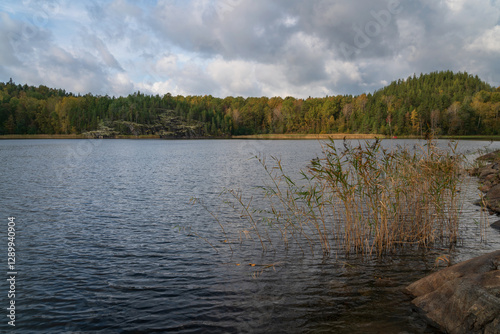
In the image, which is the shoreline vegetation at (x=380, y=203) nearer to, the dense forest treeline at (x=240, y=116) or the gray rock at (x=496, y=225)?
the gray rock at (x=496, y=225)

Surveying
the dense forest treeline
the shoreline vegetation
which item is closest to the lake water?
the shoreline vegetation

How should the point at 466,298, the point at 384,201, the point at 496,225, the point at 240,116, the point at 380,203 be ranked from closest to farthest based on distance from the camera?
the point at 466,298
the point at 380,203
the point at 384,201
the point at 496,225
the point at 240,116

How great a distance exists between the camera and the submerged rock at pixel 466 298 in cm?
562

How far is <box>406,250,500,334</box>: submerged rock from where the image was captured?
5.62m

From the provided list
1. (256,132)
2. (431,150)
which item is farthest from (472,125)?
(431,150)

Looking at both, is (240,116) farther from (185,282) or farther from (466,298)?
(466,298)

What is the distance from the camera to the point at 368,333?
658cm

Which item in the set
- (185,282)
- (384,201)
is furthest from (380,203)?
(185,282)

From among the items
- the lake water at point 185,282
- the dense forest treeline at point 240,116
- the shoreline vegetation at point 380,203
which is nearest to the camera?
the lake water at point 185,282

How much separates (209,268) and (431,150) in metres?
9.10

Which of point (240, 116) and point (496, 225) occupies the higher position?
point (240, 116)

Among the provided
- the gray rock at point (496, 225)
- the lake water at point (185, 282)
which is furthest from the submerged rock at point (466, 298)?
the gray rock at point (496, 225)

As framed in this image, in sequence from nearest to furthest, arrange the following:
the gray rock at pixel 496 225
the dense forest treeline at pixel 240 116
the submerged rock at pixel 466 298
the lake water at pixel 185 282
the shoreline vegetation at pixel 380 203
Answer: the submerged rock at pixel 466 298 < the lake water at pixel 185 282 < the shoreline vegetation at pixel 380 203 < the gray rock at pixel 496 225 < the dense forest treeline at pixel 240 116

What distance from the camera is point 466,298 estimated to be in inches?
240
